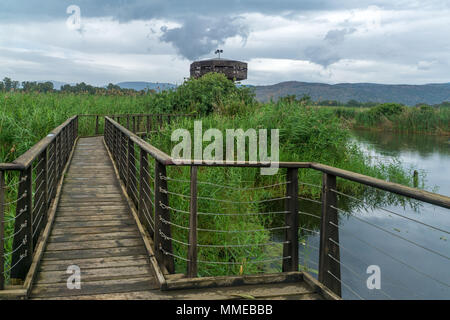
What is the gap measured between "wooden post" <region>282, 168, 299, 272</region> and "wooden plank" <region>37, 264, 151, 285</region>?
4.38 ft

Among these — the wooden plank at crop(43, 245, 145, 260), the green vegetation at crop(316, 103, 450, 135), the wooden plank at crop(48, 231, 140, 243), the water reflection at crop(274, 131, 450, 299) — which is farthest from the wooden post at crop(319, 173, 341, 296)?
the green vegetation at crop(316, 103, 450, 135)

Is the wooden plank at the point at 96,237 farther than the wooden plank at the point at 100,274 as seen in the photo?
Yes

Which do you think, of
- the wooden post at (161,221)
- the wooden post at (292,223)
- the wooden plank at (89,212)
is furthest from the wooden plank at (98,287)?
the wooden plank at (89,212)

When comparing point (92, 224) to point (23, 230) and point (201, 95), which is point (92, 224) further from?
point (201, 95)

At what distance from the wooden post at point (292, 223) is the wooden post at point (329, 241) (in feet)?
1.11

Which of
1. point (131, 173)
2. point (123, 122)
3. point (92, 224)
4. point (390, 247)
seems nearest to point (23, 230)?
point (92, 224)

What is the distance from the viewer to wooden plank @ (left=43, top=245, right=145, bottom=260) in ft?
13.9

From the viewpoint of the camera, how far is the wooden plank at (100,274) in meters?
3.63

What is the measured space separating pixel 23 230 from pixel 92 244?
1.04 meters

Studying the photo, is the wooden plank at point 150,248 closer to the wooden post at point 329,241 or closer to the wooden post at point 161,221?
the wooden post at point 161,221

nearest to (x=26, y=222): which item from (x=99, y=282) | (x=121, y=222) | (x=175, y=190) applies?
(x=99, y=282)

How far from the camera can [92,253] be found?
4.34 meters
